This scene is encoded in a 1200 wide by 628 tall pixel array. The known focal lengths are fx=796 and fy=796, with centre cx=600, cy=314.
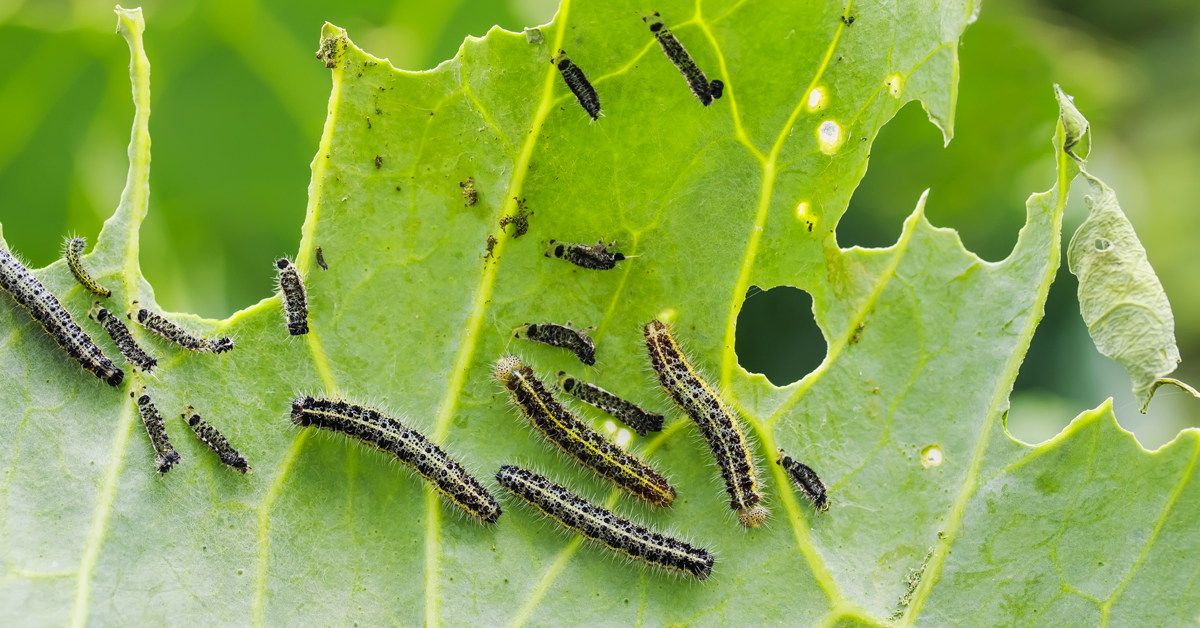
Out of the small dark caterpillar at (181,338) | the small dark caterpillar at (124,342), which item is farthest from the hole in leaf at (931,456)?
the small dark caterpillar at (124,342)

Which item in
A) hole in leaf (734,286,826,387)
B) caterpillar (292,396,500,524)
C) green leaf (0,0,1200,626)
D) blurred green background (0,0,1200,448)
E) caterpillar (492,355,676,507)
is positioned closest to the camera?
green leaf (0,0,1200,626)

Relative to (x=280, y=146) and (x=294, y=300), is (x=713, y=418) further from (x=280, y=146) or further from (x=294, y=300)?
(x=280, y=146)

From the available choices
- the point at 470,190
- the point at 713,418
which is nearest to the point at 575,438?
the point at 713,418

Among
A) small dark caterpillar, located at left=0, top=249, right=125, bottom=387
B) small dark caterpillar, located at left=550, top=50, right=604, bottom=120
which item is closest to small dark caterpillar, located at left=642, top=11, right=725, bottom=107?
small dark caterpillar, located at left=550, top=50, right=604, bottom=120

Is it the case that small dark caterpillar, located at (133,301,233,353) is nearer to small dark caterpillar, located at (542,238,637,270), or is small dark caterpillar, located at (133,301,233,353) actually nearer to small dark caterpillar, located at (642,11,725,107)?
small dark caterpillar, located at (542,238,637,270)

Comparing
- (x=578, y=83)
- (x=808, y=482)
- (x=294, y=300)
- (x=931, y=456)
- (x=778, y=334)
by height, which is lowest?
(x=808, y=482)

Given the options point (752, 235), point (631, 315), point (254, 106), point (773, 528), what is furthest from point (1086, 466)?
point (254, 106)
